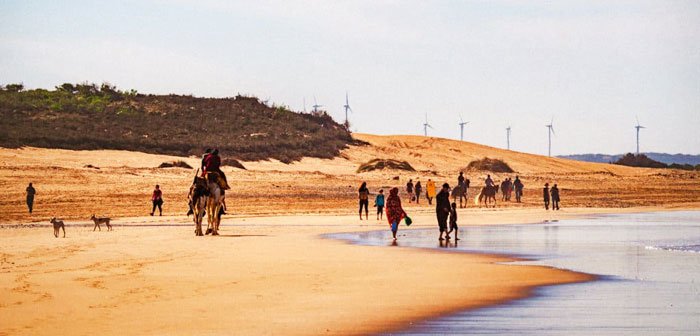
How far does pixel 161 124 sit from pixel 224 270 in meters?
76.7

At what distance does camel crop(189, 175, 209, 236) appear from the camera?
31812 mm

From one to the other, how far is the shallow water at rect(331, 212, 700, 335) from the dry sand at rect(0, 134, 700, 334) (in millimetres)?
897

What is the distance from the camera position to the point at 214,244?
97.3 ft

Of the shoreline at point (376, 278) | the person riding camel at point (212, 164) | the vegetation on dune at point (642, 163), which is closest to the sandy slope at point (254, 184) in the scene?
the person riding camel at point (212, 164)

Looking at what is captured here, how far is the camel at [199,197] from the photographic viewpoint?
31.8 meters

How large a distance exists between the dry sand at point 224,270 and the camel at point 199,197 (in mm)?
764

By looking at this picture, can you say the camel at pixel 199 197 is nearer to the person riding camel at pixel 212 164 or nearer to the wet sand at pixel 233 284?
the person riding camel at pixel 212 164

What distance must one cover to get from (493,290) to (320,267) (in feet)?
15.9

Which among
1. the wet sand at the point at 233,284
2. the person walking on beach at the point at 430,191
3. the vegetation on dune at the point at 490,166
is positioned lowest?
the wet sand at the point at 233,284

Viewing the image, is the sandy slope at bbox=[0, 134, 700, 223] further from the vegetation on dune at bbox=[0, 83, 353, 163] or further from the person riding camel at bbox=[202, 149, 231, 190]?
the person riding camel at bbox=[202, 149, 231, 190]

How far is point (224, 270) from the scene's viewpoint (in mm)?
22375

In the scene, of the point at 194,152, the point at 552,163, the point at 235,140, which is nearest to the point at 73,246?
the point at 194,152

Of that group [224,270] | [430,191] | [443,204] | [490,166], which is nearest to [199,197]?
[443,204]

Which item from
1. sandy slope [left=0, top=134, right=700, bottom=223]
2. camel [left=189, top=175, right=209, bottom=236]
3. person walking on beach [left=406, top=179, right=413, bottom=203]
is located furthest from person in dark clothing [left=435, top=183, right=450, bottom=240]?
person walking on beach [left=406, top=179, right=413, bottom=203]
